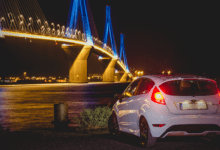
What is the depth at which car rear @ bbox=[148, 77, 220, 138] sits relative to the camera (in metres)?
6.51

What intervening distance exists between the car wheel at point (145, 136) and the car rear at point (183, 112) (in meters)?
0.16

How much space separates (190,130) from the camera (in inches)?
257

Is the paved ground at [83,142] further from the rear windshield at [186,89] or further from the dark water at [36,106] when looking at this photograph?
the dark water at [36,106]

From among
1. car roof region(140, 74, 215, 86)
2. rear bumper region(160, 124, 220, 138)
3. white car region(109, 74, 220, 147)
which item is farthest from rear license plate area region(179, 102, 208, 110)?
car roof region(140, 74, 215, 86)

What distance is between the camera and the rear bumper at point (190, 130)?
21.3 ft

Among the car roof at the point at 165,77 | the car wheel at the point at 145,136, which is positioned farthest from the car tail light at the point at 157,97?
the car wheel at the point at 145,136

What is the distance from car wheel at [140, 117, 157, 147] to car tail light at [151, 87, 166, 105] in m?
0.44

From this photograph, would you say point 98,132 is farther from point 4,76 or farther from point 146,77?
point 4,76

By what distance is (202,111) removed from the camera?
6.65m

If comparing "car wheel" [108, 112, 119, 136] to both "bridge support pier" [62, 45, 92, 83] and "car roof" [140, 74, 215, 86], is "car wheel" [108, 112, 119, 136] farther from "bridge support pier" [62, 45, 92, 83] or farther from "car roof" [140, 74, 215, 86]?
"bridge support pier" [62, 45, 92, 83]

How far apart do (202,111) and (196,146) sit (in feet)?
2.31

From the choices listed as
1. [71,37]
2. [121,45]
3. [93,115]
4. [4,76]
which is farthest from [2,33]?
[4,76]

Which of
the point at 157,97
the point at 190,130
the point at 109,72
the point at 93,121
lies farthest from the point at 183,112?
the point at 109,72

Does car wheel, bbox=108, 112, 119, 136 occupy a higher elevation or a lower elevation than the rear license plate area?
lower
